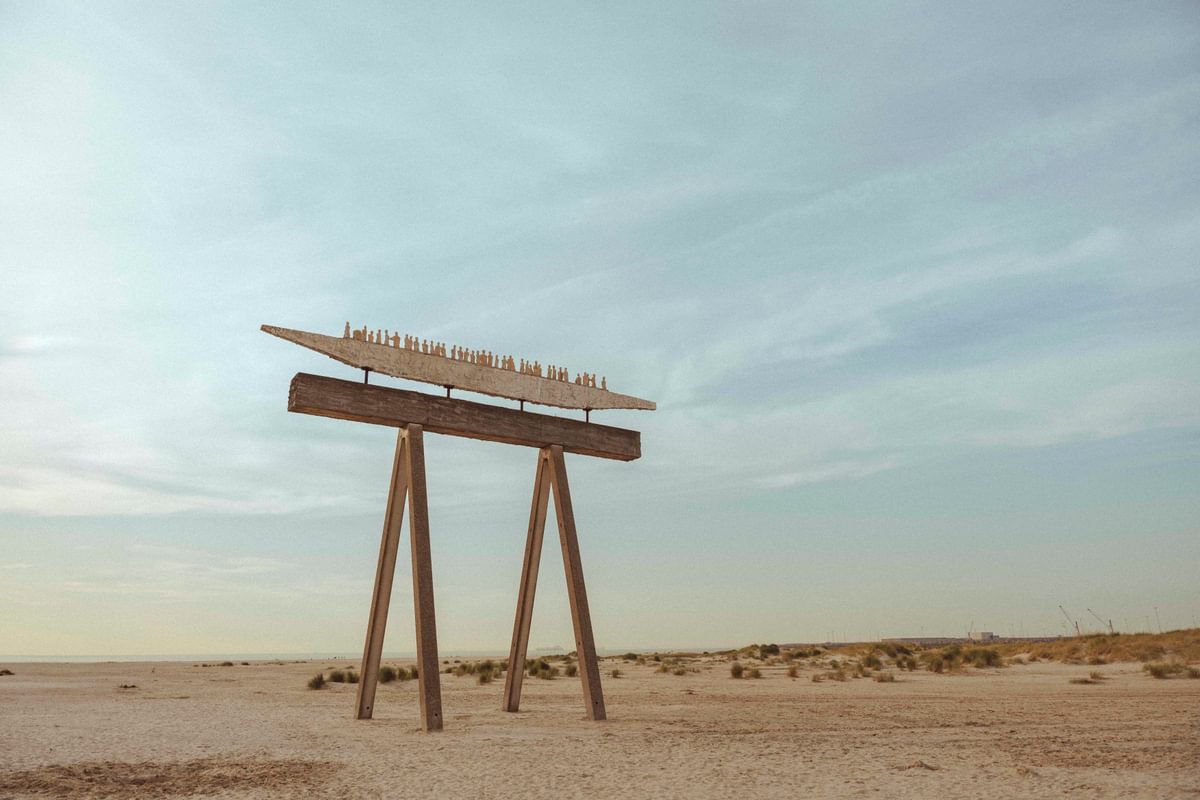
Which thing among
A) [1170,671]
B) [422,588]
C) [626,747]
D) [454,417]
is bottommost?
[626,747]

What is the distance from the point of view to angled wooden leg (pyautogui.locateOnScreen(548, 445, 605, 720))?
11312 mm

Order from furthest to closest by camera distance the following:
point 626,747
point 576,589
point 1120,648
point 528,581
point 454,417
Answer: point 1120,648, point 528,581, point 576,589, point 454,417, point 626,747

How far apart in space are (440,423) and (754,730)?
5.73 metres

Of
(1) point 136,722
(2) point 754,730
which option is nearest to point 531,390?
(2) point 754,730

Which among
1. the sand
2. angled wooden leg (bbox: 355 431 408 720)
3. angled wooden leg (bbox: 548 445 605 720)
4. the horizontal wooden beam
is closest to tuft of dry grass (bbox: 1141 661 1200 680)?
the sand

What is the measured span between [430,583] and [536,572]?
211 centimetres

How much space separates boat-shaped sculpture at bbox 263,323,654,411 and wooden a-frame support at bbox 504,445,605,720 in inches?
36.5

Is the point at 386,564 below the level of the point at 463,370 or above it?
below

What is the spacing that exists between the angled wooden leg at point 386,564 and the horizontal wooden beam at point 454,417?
1.66ft

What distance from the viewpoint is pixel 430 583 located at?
412 inches

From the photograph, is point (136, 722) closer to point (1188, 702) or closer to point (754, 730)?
point (754, 730)

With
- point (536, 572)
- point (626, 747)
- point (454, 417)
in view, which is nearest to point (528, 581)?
point (536, 572)

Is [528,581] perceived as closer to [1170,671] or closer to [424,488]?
[424,488]

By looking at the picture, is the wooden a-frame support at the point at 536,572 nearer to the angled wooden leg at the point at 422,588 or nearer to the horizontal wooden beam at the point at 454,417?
the horizontal wooden beam at the point at 454,417
